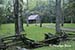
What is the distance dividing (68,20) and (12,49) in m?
56.9

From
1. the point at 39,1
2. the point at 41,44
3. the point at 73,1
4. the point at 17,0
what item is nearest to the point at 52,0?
the point at 39,1

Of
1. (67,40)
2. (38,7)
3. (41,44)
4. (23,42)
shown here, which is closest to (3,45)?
(23,42)

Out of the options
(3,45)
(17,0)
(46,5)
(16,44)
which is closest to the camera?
(3,45)

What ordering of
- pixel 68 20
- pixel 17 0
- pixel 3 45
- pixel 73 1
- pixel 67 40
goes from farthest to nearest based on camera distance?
pixel 68 20
pixel 73 1
pixel 17 0
pixel 67 40
pixel 3 45

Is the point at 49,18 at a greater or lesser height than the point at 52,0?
lesser

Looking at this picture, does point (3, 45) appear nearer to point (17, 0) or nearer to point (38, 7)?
point (17, 0)

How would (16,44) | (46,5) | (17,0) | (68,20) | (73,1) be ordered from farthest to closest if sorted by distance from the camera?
(46,5) < (68,20) < (73,1) < (17,0) < (16,44)

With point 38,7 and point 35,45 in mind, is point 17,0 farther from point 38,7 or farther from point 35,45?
point 38,7

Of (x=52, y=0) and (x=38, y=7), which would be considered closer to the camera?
(x=52, y=0)

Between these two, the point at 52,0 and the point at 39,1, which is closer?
the point at 52,0

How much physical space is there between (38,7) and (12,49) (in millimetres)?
63686

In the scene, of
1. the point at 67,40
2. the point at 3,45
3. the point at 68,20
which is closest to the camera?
the point at 3,45

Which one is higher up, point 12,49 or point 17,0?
point 17,0

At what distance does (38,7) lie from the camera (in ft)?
248
